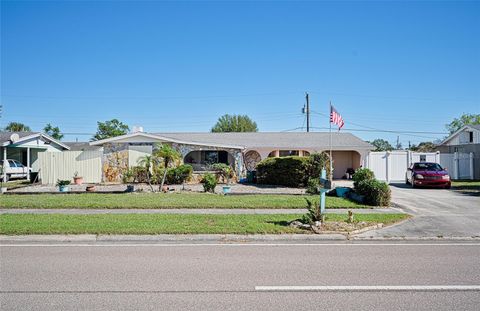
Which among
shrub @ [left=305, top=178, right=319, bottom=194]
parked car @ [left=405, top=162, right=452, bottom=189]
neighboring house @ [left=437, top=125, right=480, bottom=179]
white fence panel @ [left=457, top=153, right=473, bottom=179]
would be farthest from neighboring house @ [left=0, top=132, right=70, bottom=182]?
neighboring house @ [left=437, top=125, right=480, bottom=179]

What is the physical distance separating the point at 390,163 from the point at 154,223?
23.2 meters

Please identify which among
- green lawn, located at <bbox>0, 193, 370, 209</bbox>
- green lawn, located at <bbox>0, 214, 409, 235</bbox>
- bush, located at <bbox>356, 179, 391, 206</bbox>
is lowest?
green lawn, located at <bbox>0, 214, 409, 235</bbox>

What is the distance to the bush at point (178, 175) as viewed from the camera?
2339 cm

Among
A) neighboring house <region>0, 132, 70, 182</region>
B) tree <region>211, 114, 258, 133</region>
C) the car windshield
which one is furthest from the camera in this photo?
tree <region>211, 114, 258, 133</region>

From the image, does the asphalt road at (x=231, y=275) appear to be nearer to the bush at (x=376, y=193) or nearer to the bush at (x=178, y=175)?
the bush at (x=376, y=193)

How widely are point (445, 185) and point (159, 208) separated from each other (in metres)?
17.2

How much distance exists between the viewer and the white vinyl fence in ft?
94.8

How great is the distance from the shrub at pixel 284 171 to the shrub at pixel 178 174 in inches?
180

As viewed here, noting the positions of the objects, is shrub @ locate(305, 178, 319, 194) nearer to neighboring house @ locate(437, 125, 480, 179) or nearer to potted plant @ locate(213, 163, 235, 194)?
potted plant @ locate(213, 163, 235, 194)

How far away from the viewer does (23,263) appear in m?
6.87

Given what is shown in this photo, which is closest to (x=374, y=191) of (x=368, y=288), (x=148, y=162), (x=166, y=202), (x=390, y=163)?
(x=166, y=202)

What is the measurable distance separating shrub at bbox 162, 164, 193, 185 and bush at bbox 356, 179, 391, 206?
11891 mm

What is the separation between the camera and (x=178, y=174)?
76.8ft

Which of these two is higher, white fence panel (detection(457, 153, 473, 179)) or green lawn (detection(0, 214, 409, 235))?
white fence panel (detection(457, 153, 473, 179))
